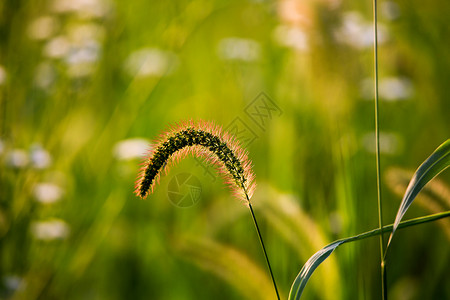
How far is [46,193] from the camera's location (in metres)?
1.55

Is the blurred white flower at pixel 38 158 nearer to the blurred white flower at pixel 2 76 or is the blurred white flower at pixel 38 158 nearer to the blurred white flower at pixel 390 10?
the blurred white flower at pixel 2 76

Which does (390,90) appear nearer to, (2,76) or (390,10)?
(390,10)

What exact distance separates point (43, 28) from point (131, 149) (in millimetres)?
1041

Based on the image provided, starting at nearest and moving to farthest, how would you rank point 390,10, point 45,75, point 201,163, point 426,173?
point 426,173 < point 201,163 < point 45,75 < point 390,10

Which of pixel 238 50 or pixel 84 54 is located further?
pixel 238 50

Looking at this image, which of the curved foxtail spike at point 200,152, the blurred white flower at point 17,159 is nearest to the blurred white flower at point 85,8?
the blurred white flower at point 17,159

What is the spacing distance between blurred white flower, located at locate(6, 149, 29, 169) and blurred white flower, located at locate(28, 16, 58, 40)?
2.66 feet

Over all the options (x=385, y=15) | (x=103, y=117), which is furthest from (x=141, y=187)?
(x=385, y=15)

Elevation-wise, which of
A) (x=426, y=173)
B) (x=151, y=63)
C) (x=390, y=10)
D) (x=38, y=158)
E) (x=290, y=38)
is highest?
(x=390, y=10)

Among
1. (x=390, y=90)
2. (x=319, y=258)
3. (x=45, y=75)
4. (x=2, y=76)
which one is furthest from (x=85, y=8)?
(x=319, y=258)

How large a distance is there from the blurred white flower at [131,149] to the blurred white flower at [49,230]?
0.99 feet

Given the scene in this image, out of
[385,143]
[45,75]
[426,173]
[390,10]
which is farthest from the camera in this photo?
[390,10]

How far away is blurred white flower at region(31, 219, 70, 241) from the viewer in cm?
142

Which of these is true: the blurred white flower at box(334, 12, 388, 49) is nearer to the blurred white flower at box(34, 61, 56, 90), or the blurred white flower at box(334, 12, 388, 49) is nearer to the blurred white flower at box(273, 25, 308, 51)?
the blurred white flower at box(273, 25, 308, 51)
